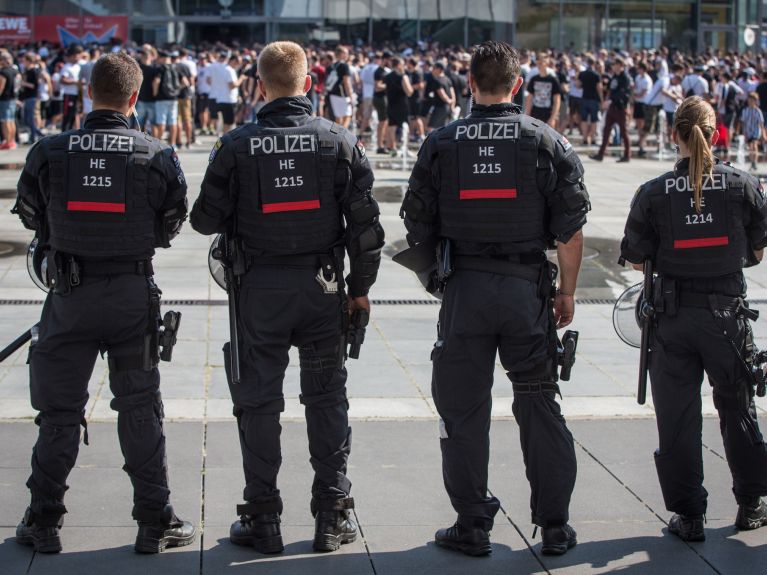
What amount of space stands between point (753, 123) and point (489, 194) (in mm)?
16486

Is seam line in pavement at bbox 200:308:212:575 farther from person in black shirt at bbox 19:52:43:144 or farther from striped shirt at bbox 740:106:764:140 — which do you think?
person in black shirt at bbox 19:52:43:144

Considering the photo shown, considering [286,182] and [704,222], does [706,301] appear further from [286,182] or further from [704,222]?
[286,182]

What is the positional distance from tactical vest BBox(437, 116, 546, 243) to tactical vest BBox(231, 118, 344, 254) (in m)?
0.43

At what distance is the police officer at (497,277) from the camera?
4402 mm

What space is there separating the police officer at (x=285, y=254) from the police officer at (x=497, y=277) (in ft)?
1.01

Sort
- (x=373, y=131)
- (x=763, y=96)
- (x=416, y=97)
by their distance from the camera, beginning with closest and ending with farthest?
1. (x=763, y=96)
2. (x=416, y=97)
3. (x=373, y=131)

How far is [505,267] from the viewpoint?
175 inches

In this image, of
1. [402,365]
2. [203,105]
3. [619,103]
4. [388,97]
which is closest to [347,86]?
[388,97]

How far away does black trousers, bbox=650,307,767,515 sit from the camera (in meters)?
4.61

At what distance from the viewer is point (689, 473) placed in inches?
183

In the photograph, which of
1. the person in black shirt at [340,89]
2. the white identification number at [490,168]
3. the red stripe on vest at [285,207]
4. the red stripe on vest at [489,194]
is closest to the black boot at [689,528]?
the red stripe on vest at [489,194]

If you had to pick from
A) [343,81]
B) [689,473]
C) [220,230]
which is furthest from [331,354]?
[343,81]

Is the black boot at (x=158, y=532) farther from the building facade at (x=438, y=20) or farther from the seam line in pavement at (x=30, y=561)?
the building facade at (x=438, y=20)

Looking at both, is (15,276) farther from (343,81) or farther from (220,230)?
(343,81)
